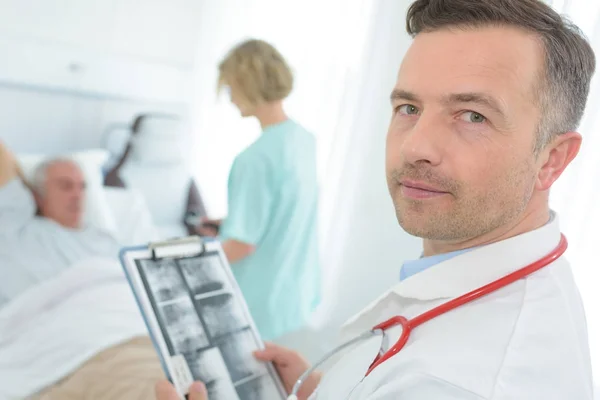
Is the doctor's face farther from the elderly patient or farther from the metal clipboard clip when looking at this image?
the elderly patient

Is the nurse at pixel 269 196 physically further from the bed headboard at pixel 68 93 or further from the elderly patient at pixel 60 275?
the bed headboard at pixel 68 93

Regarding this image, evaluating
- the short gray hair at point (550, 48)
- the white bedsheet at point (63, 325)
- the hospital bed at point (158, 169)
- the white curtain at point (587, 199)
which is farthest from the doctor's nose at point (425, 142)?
the hospital bed at point (158, 169)

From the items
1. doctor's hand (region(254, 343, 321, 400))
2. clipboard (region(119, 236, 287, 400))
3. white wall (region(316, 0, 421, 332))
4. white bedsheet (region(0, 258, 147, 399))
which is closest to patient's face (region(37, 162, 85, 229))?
white bedsheet (region(0, 258, 147, 399))

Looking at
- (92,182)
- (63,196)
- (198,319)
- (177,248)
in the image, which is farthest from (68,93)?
(198,319)

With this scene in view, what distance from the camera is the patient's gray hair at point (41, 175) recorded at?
2.18m

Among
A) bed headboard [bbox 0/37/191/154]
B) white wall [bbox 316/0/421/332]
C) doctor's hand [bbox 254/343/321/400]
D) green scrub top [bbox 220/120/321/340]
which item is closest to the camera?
doctor's hand [bbox 254/343/321/400]

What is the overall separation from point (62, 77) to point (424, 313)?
2243 mm

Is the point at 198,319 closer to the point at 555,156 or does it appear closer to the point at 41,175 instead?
the point at 555,156

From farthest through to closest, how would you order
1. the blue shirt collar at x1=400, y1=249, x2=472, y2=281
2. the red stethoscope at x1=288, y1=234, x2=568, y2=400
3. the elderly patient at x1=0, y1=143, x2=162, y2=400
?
the elderly patient at x1=0, y1=143, x2=162, y2=400 → the blue shirt collar at x1=400, y1=249, x2=472, y2=281 → the red stethoscope at x1=288, y1=234, x2=568, y2=400

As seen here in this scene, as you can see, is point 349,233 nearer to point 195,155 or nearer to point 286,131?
point 286,131

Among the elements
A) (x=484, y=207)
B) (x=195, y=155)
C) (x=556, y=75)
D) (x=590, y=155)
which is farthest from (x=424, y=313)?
(x=195, y=155)

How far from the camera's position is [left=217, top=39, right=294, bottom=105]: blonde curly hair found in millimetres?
1838

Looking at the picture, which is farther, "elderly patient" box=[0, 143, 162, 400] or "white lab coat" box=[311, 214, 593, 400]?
"elderly patient" box=[0, 143, 162, 400]

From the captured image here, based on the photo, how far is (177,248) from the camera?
3.76 ft
